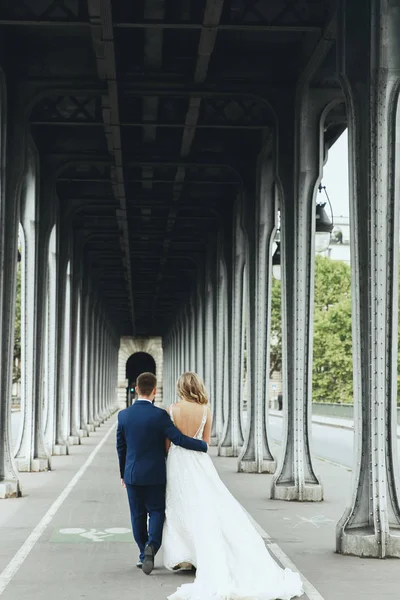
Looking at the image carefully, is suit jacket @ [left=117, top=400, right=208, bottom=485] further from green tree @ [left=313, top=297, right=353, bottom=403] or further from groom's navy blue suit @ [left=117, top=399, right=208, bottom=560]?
green tree @ [left=313, top=297, right=353, bottom=403]

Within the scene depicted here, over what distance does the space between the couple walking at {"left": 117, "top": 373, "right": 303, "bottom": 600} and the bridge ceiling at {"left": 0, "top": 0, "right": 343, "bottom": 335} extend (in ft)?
21.2

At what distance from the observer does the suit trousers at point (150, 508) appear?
9570mm

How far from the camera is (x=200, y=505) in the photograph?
29.9 feet

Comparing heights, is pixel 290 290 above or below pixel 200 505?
above

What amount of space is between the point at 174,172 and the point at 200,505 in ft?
66.4

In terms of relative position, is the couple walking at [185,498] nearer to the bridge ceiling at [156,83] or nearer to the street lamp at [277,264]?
the bridge ceiling at [156,83]

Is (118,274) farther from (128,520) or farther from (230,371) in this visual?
(128,520)

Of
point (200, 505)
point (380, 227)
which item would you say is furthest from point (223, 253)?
point (200, 505)

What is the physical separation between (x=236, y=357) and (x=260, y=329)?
655 centimetres

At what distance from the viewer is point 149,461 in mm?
9586

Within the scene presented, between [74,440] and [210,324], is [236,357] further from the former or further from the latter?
[210,324]

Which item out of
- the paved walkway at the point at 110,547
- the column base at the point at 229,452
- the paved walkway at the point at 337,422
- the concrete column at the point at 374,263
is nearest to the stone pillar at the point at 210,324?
the column base at the point at 229,452

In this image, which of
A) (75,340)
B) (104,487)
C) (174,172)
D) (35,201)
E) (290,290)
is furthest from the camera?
(75,340)

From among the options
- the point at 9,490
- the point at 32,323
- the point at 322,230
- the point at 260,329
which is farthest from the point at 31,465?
the point at 322,230
